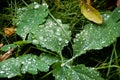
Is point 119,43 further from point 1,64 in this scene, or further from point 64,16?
point 1,64

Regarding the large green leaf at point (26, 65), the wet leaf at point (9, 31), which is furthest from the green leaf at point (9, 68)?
the wet leaf at point (9, 31)

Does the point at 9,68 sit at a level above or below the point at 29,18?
below

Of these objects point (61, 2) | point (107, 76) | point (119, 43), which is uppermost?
point (61, 2)

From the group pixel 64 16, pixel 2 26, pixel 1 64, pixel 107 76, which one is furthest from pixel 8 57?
pixel 107 76

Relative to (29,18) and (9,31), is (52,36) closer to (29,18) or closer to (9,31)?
(29,18)

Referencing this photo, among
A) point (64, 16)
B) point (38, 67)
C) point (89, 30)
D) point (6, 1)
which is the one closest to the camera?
point (38, 67)

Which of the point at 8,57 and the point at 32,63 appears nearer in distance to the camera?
the point at 32,63

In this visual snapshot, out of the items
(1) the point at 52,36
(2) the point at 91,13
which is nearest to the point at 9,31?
(1) the point at 52,36
